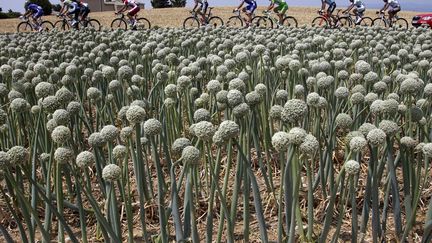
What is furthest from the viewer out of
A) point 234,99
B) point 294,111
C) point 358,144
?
point 234,99

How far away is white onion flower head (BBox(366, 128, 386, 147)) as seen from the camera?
1.50 m

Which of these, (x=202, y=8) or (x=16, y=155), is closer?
(x=16, y=155)

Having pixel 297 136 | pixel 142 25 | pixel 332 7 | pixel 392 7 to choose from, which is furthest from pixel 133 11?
pixel 297 136

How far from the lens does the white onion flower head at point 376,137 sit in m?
1.50

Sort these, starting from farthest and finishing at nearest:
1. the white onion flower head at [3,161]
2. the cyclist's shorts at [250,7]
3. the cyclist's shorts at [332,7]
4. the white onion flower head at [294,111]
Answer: the cyclist's shorts at [250,7] → the cyclist's shorts at [332,7] → the white onion flower head at [294,111] → the white onion flower head at [3,161]

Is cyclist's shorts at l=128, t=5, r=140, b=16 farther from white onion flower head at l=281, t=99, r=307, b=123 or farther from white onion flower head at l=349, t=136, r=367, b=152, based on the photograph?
white onion flower head at l=349, t=136, r=367, b=152

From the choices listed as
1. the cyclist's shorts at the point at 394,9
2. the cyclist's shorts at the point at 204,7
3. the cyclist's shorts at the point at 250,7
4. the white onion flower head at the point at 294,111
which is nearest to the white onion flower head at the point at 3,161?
the white onion flower head at the point at 294,111

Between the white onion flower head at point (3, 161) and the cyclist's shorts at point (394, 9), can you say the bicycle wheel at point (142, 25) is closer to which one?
the cyclist's shorts at point (394, 9)

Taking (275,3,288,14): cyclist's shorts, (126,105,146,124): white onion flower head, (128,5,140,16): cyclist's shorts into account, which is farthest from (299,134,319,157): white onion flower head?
(128,5,140,16): cyclist's shorts

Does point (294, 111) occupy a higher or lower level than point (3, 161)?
higher

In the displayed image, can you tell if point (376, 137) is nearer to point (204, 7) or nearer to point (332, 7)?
point (332, 7)

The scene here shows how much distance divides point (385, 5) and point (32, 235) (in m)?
13.3

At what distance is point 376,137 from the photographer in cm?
150

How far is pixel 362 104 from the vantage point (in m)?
2.42
